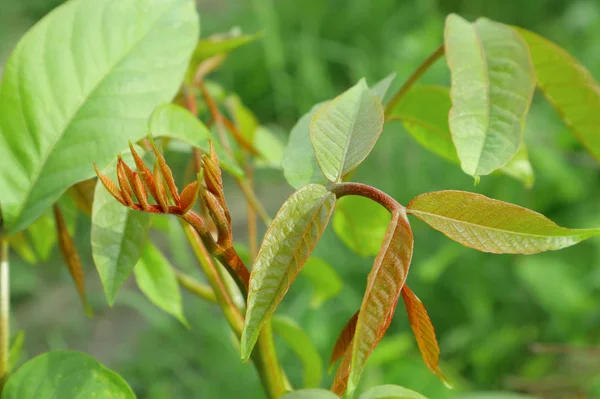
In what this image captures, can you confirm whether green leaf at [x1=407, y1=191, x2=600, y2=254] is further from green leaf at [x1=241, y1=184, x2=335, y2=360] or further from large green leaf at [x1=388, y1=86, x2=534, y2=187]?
large green leaf at [x1=388, y1=86, x2=534, y2=187]

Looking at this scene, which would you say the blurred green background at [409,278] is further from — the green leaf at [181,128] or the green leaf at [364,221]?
the green leaf at [181,128]

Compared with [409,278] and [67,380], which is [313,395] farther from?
[409,278]


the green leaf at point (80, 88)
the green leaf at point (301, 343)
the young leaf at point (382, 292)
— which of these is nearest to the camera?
the young leaf at point (382, 292)

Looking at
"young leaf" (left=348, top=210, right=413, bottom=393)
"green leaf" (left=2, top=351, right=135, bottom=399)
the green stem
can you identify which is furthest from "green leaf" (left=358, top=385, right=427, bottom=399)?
the green stem

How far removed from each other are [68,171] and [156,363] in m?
1.83

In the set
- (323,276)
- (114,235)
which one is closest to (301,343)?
(323,276)

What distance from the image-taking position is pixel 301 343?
1.57 feet

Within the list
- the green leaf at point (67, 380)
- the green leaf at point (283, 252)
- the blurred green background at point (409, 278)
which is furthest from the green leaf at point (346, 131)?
the blurred green background at point (409, 278)

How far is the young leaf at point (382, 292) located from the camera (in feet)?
0.79

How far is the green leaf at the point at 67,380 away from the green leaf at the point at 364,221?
229 millimetres

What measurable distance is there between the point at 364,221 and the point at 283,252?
234 millimetres

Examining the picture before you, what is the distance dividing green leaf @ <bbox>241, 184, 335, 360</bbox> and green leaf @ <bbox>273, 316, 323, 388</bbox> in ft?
0.66

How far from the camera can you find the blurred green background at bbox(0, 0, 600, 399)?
5.34 feet

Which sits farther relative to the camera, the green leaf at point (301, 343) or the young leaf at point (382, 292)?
the green leaf at point (301, 343)
